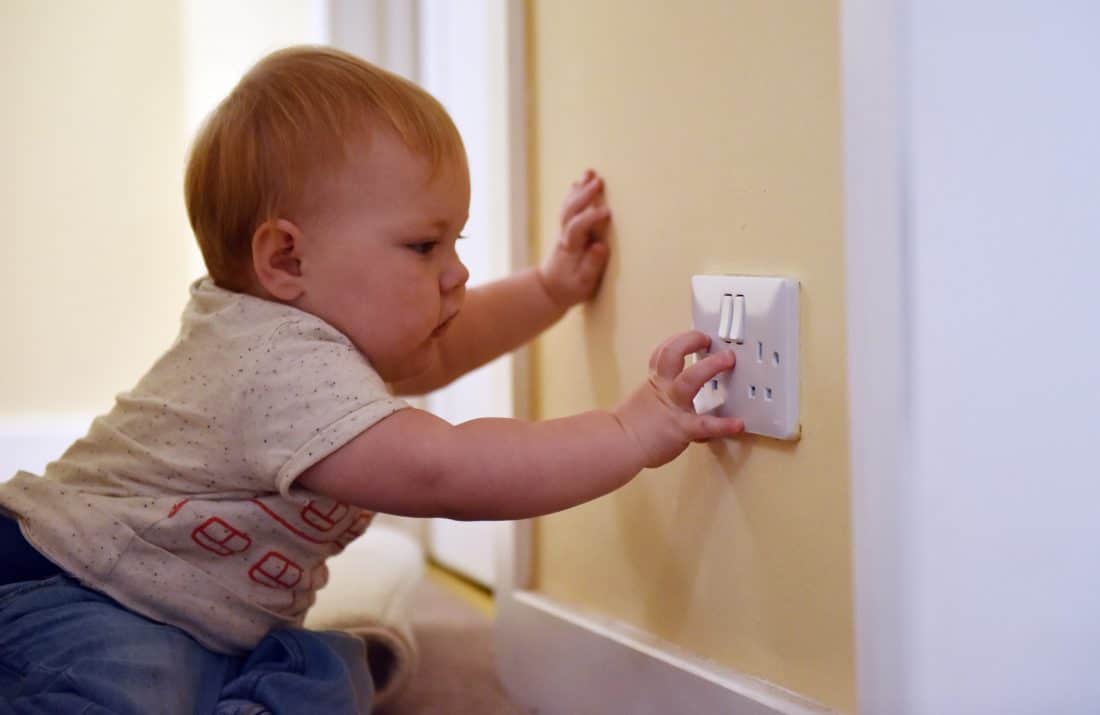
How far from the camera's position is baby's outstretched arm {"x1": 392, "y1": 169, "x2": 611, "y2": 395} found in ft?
3.28

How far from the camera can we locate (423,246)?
883 millimetres

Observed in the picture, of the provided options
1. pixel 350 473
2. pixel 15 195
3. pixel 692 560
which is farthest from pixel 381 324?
pixel 15 195

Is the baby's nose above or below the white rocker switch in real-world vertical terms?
above

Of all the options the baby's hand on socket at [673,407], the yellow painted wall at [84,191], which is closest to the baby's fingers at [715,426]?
the baby's hand on socket at [673,407]

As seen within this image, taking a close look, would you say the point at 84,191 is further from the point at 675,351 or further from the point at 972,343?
the point at 972,343

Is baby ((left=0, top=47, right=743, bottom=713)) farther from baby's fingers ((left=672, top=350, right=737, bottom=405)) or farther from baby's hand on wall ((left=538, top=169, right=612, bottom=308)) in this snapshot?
baby's hand on wall ((left=538, top=169, right=612, bottom=308))

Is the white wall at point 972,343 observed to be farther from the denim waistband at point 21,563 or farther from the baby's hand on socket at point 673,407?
the denim waistband at point 21,563

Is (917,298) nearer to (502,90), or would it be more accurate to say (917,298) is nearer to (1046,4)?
(1046,4)

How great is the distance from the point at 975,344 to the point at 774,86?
220 millimetres

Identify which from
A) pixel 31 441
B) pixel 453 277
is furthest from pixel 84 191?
pixel 453 277

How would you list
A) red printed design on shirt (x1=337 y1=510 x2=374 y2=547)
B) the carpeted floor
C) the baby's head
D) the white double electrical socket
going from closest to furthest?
1. the white double electrical socket
2. the baby's head
3. red printed design on shirt (x1=337 y1=510 x2=374 y2=547)
4. the carpeted floor

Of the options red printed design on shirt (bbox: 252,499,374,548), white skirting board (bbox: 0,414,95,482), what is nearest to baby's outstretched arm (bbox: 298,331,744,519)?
red printed design on shirt (bbox: 252,499,374,548)

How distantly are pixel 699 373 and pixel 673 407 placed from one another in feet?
0.10

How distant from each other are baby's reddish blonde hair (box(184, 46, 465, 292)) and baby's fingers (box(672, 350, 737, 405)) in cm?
25
